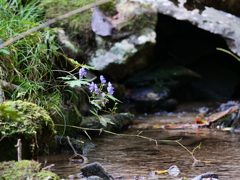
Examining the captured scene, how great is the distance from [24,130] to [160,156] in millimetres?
1025

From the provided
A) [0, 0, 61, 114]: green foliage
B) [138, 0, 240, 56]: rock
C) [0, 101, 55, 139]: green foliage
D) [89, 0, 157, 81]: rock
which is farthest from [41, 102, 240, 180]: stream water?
[138, 0, 240, 56]: rock

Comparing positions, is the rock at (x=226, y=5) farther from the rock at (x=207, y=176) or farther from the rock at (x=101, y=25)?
the rock at (x=207, y=176)

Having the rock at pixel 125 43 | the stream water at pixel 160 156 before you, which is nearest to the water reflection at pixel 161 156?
the stream water at pixel 160 156

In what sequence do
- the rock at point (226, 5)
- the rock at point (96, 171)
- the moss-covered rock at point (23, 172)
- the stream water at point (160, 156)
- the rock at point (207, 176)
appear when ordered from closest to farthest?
the moss-covered rock at point (23, 172), the rock at point (207, 176), the rock at point (96, 171), the stream water at point (160, 156), the rock at point (226, 5)

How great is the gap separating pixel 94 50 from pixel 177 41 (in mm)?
2992

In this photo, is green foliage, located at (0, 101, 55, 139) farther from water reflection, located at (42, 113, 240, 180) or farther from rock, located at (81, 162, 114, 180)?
rock, located at (81, 162, 114, 180)

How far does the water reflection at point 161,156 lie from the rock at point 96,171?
146mm

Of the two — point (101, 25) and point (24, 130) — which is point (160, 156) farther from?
point (101, 25)

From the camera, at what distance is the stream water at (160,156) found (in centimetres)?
201

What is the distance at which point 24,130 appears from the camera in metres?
2.08

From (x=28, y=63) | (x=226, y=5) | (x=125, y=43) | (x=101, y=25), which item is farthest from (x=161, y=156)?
(x=226, y=5)

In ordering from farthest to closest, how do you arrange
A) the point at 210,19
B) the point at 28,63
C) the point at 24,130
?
the point at 210,19
the point at 28,63
the point at 24,130

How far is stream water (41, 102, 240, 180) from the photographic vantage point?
79.0 inches

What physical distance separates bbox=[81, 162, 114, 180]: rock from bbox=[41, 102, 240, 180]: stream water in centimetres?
13
